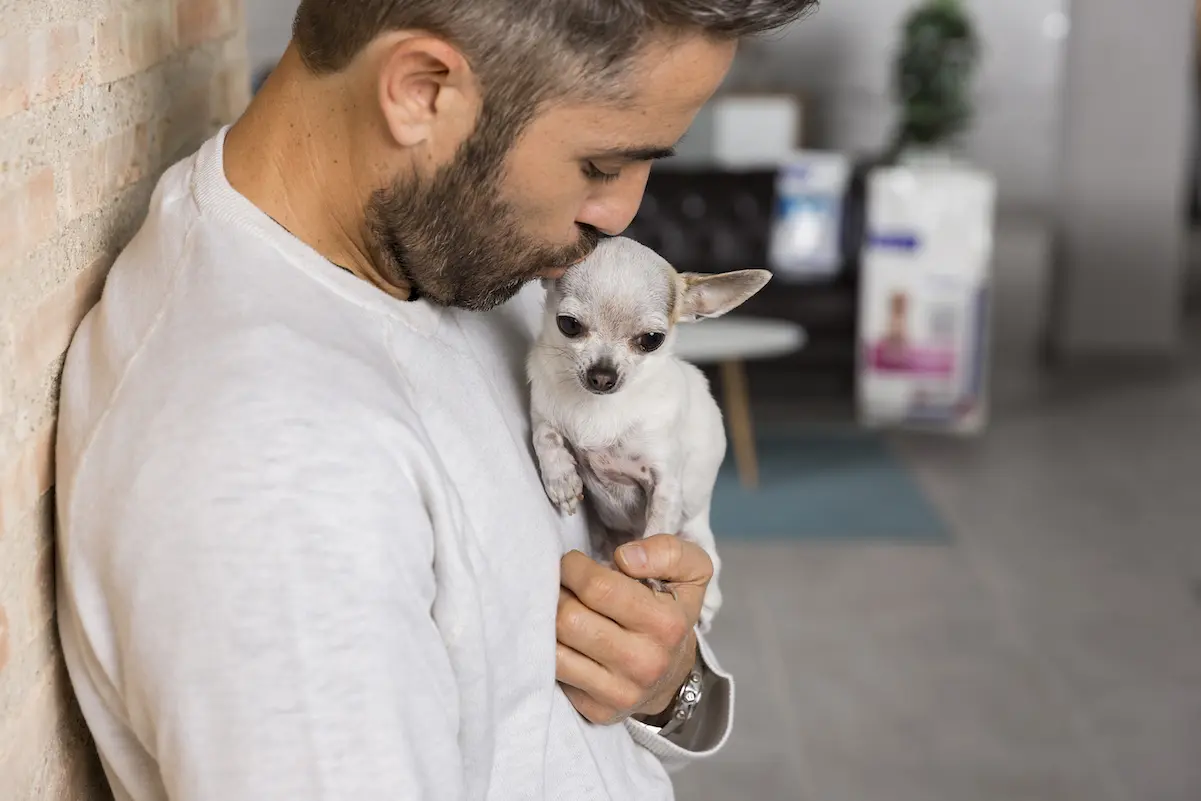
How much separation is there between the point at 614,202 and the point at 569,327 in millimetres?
253

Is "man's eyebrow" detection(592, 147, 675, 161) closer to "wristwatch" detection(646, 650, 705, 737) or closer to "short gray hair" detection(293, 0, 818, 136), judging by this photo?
"short gray hair" detection(293, 0, 818, 136)

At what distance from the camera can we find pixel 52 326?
98 cm

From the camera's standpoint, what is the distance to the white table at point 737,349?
493 cm

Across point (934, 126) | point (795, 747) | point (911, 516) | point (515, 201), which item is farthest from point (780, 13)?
point (934, 126)

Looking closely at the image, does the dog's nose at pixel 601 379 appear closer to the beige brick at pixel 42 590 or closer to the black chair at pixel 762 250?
the beige brick at pixel 42 590

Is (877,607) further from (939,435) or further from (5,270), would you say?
(5,270)

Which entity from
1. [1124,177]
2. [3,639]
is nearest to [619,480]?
[3,639]

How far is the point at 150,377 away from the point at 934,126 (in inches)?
229

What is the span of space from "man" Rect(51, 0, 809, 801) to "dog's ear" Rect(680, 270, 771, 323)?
293 millimetres

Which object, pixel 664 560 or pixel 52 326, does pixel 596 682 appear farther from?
pixel 52 326

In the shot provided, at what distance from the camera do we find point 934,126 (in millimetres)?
6301

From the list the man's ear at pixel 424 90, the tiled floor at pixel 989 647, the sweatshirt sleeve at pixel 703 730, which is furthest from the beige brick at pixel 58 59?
the tiled floor at pixel 989 647

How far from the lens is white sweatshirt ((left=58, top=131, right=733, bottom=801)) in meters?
0.84

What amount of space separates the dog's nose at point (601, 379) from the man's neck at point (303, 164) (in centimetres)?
31
